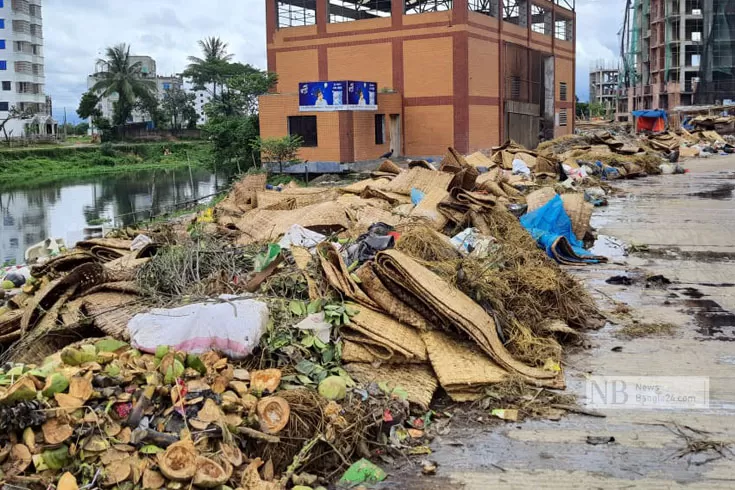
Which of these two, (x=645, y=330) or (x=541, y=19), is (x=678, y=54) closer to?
(x=541, y=19)

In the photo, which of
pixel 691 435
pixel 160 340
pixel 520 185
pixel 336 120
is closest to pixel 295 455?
pixel 160 340

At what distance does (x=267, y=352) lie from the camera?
16.0 feet

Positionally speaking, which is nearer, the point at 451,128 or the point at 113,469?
the point at 113,469

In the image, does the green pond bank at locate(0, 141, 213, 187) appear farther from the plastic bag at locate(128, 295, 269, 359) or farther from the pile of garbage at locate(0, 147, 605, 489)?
the plastic bag at locate(128, 295, 269, 359)

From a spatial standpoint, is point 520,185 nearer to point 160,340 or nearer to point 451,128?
point 160,340

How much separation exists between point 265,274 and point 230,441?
2.06 metres

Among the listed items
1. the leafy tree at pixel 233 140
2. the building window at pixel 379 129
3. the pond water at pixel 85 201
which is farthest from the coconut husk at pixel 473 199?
the building window at pixel 379 129

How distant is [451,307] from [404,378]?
2.23 feet

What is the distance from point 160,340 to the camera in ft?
15.6

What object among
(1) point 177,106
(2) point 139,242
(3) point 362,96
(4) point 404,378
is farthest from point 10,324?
(1) point 177,106

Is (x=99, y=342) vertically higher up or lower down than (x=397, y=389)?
higher up

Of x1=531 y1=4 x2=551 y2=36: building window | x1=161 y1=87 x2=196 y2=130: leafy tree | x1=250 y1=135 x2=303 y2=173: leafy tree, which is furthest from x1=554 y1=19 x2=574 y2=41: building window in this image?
x1=161 y1=87 x2=196 y2=130: leafy tree

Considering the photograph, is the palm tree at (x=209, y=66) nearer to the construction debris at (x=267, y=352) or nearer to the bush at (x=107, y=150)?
the bush at (x=107, y=150)

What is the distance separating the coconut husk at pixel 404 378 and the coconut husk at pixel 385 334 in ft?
0.33
